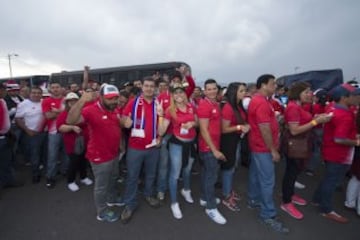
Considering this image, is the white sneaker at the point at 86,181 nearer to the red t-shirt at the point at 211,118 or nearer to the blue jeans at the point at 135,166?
the blue jeans at the point at 135,166

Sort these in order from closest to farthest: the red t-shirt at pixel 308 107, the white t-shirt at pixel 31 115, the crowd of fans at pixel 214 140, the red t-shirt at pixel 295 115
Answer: the crowd of fans at pixel 214 140
the red t-shirt at pixel 295 115
the white t-shirt at pixel 31 115
the red t-shirt at pixel 308 107

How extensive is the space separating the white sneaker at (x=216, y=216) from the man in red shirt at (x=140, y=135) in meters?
1.11

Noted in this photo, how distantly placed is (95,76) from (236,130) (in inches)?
516

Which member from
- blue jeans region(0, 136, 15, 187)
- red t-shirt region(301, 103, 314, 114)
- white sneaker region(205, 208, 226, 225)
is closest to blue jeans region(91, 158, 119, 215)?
white sneaker region(205, 208, 226, 225)

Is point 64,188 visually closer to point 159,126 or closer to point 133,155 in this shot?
point 133,155

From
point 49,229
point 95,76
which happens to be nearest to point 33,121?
point 49,229

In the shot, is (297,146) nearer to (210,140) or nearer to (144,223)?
(210,140)

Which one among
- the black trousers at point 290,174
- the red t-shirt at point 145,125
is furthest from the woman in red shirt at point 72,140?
the black trousers at point 290,174

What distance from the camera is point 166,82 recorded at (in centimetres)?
456

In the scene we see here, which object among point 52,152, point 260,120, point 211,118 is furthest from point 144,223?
point 52,152

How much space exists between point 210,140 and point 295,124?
1155 mm

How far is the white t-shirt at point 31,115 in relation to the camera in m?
4.26

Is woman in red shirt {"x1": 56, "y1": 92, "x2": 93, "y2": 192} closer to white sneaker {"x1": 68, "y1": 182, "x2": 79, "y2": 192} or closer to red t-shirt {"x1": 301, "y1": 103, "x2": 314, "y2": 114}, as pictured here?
white sneaker {"x1": 68, "y1": 182, "x2": 79, "y2": 192}

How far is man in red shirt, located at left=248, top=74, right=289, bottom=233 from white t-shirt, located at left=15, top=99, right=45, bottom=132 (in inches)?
152
